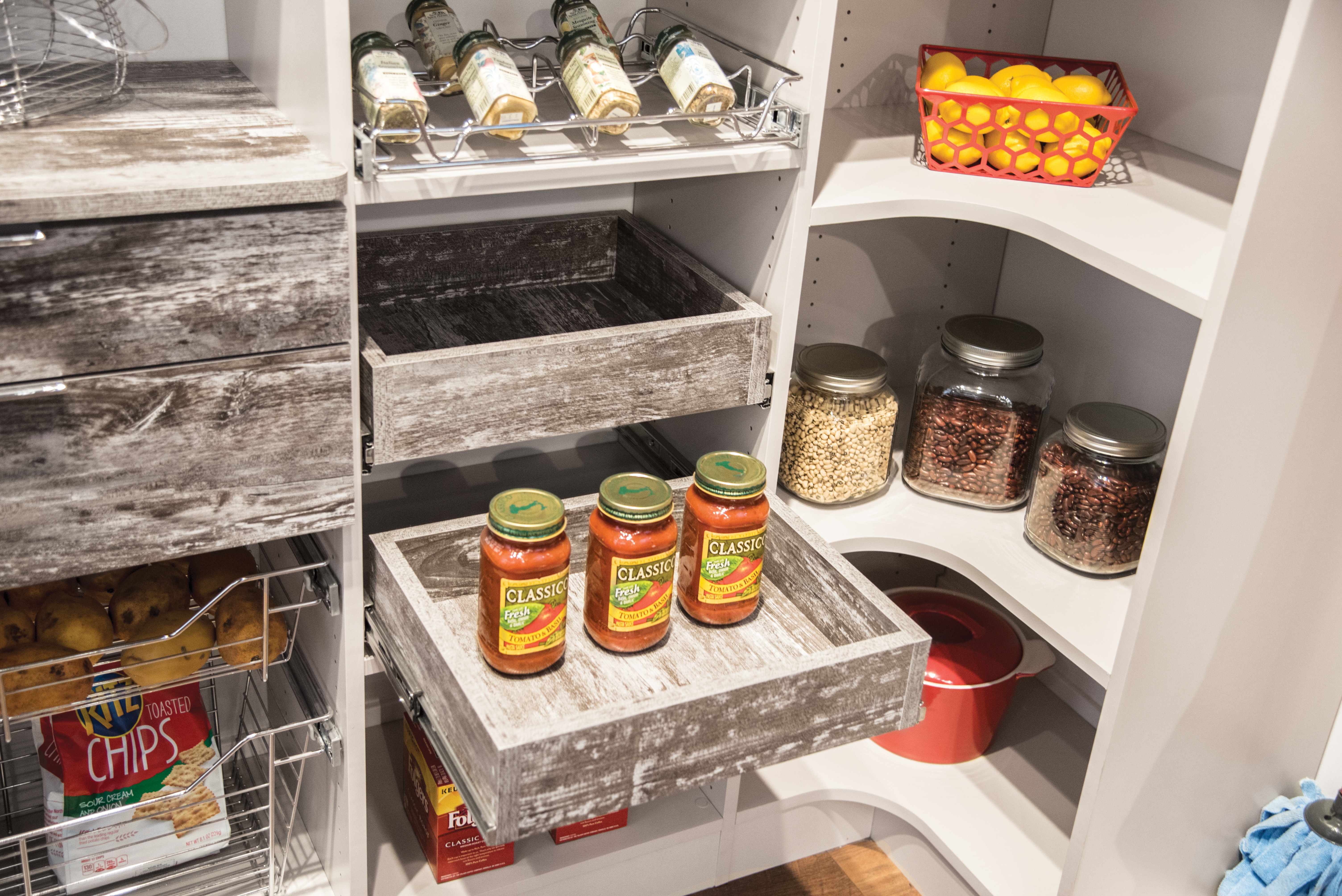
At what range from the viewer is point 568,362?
1275mm

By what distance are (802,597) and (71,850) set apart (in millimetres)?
943

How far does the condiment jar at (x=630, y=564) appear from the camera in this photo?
1.19m

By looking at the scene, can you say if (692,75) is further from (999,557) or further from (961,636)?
(961,636)

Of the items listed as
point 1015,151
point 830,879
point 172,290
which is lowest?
point 830,879

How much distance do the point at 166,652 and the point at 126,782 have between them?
29 cm

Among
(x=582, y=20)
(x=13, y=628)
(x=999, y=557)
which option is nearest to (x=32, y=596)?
(x=13, y=628)

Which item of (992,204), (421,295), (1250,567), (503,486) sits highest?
(992,204)

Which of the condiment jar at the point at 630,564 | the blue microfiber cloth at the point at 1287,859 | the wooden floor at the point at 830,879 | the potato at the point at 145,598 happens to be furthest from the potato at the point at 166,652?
the blue microfiber cloth at the point at 1287,859

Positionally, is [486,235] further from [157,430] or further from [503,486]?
[157,430]

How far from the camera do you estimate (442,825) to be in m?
1.58

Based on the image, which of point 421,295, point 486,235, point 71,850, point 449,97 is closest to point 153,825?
point 71,850

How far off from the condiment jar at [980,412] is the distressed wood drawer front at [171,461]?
2.80 ft

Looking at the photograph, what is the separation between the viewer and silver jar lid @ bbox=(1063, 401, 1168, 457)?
1.48 metres

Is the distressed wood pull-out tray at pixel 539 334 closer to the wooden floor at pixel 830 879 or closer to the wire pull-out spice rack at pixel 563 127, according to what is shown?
the wire pull-out spice rack at pixel 563 127
